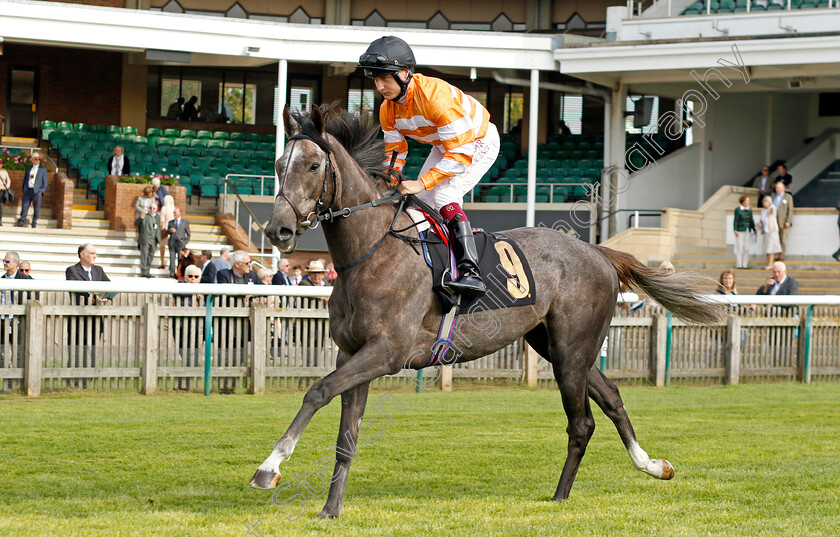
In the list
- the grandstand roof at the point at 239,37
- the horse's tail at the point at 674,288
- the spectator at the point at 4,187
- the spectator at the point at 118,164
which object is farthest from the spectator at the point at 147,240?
the horse's tail at the point at 674,288

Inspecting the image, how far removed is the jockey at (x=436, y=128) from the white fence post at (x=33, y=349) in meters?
5.05

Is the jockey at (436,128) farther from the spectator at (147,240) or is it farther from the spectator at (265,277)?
the spectator at (147,240)

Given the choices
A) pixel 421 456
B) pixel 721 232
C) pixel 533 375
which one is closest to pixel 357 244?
pixel 421 456

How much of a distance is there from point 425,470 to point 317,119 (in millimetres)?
2450

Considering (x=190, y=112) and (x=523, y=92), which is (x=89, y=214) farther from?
(x=523, y=92)

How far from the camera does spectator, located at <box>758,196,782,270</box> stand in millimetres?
17969

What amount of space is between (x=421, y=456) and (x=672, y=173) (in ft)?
51.9

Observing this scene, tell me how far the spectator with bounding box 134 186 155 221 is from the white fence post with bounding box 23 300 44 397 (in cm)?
794

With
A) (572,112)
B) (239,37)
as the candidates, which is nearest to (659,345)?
(239,37)

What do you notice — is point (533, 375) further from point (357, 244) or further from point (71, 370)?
point (357, 244)

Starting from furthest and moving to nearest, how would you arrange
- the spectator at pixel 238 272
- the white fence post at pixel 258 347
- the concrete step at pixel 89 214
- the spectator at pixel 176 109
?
the spectator at pixel 176 109, the concrete step at pixel 89 214, the spectator at pixel 238 272, the white fence post at pixel 258 347

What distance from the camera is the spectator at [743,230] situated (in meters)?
17.6

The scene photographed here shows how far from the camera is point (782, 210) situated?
1848 centimetres

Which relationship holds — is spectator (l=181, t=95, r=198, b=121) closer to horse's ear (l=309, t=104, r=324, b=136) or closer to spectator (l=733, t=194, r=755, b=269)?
spectator (l=733, t=194, r=755, b=269)
